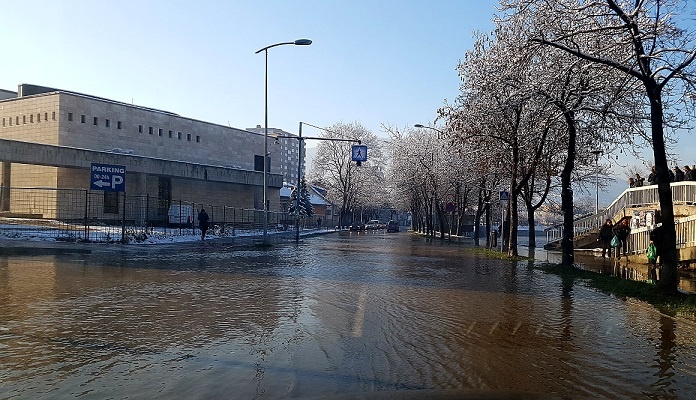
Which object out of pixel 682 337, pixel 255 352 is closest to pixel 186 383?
pixel 255 352

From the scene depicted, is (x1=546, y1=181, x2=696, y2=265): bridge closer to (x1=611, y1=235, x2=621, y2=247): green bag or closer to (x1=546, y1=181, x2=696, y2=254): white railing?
(x1=546, y1=181, x2=696, y2=254): white railing

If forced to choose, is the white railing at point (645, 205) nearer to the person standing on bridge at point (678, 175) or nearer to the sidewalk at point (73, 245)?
the person standing on bridge at point (678, 175)

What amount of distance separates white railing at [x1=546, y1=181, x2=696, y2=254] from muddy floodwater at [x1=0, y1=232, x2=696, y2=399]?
1062cm

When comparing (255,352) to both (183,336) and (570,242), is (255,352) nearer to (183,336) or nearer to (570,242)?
(183,336)

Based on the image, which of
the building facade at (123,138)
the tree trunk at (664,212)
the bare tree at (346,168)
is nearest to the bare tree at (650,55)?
the tree trunk at (664,212)

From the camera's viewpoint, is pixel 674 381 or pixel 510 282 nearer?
pixel 674 381

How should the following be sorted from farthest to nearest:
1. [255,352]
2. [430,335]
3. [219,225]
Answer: [219,225] < [430,335] < [255,352]

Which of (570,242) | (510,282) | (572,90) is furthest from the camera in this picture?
(570,242)

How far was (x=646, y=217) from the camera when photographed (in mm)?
27781

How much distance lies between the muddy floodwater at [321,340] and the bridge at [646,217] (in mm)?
10335

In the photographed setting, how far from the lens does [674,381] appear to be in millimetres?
6586

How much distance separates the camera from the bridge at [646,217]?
2302 cm

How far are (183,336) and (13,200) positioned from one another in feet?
90.5

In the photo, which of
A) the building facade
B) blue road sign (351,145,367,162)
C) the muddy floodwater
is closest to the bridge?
the muddy floodwater
